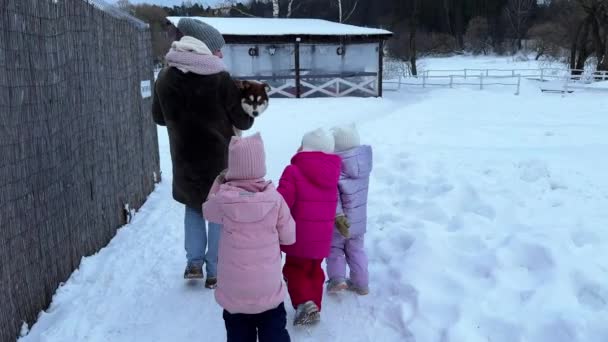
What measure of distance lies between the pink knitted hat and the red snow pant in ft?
2.92

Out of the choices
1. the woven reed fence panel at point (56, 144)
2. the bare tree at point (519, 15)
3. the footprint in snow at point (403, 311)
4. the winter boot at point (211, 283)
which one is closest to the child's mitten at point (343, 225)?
the footprint in snow at point (403, 311)

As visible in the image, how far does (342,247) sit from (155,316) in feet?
4.30

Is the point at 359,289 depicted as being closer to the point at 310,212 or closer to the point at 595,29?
the point at 310,212

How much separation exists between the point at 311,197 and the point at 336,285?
839mm

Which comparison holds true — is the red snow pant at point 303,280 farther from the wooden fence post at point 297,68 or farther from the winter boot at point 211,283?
the wooden fence post at point 297,68

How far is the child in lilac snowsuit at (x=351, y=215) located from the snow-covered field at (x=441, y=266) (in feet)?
0.46

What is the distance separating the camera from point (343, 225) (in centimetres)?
340

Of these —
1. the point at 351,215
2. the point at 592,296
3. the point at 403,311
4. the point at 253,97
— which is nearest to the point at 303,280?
the point at 351,215

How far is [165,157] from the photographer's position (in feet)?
30.5

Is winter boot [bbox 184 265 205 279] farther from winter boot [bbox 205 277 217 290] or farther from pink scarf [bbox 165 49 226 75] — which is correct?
pink scarf [bbox 165 49 226 75]

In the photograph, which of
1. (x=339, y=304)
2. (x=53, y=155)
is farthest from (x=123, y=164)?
(x=339, y=304)

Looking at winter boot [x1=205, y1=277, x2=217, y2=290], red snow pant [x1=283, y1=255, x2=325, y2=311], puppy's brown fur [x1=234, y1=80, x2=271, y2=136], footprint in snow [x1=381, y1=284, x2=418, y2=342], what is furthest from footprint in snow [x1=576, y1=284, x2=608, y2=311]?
winter boot [x1=205, y1=277, x2=217, y2=290]

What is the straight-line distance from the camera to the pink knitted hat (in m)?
2.67

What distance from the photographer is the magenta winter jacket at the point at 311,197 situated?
315 cm
